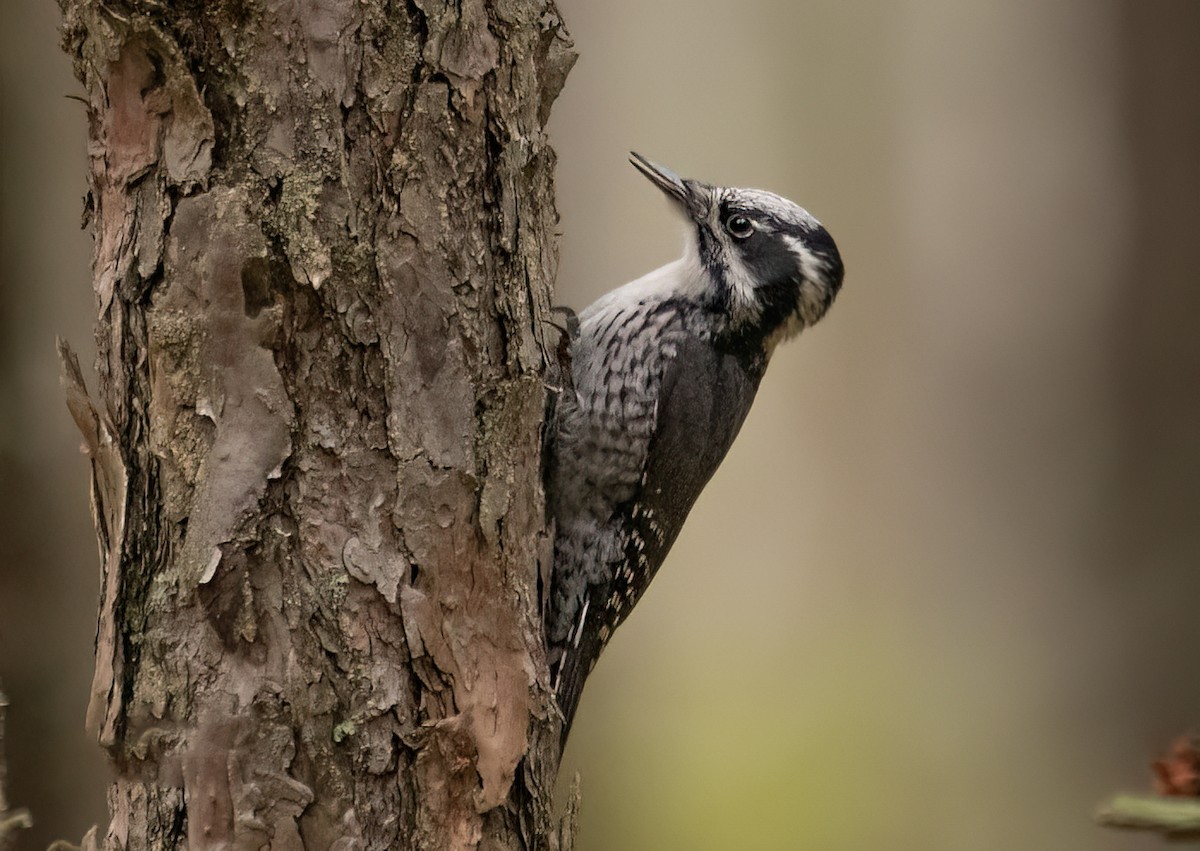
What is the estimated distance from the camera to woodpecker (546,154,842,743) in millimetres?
2320

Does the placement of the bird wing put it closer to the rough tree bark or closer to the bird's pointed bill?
the bird's pointed bill

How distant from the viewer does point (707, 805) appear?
432cm

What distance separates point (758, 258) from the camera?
2.63 meters

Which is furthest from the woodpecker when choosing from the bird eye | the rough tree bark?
the rough tree bark

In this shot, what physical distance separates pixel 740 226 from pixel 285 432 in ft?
4.72

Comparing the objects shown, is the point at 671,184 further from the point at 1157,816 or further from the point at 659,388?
the point at 1157,816

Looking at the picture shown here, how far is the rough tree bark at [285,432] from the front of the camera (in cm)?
154

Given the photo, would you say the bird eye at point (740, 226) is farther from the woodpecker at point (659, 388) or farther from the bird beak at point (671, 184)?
the bird beak at point (671, 184)

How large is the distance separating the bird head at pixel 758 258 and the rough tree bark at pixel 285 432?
1.05 metres

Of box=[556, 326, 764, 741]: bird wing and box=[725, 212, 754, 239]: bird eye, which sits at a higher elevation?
box=[725, 212, 754, 239]: bird eye

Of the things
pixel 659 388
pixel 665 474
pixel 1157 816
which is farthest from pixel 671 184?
pixel 1157 816

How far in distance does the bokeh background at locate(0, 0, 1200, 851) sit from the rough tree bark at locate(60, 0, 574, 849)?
2.56 metres

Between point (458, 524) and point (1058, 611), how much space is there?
3367 mm

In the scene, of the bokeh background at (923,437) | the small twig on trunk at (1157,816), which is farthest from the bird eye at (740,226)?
the small twig on trunk at (1157,816)
